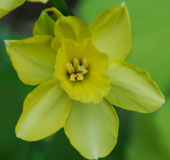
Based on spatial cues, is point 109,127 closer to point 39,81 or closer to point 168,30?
point 39,81

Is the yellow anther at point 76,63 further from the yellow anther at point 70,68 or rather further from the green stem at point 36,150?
the green stem at point 36,150

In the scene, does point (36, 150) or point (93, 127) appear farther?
→ point (36, 150)

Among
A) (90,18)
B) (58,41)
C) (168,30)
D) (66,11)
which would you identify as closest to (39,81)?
(58,41)

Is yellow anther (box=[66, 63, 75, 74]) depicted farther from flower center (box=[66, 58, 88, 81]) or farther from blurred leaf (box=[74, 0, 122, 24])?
blurred leaf (box=[74, 0, 122, 24])

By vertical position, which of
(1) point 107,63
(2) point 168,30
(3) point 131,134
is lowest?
(3) point 131,134

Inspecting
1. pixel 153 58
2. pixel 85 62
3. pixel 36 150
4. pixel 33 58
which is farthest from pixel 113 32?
pixel 153 58

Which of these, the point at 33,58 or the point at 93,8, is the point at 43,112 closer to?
the point at 33,58
